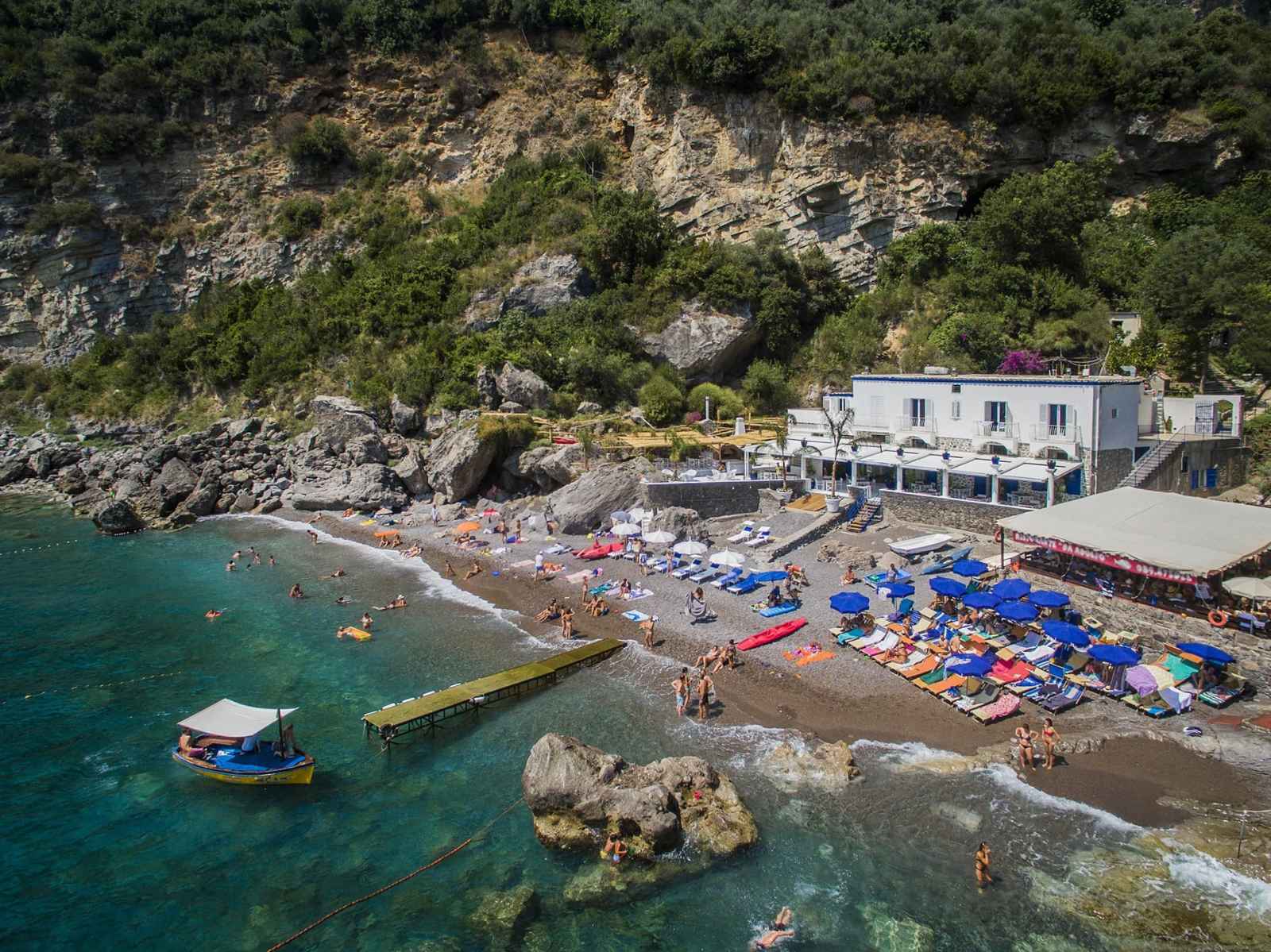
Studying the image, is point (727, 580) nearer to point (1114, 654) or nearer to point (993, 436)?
point (1114, 654)

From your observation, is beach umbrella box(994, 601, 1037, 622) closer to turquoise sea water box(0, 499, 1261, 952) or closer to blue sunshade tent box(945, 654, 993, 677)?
blue sunshade tent box(945, 654, 993, 677)

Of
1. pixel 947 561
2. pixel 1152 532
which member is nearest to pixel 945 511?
pixel 947 561

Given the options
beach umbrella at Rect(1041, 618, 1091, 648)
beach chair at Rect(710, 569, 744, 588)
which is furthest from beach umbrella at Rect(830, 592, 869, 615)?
beach umbrella at Rect(1041, 618, 1091, 648)

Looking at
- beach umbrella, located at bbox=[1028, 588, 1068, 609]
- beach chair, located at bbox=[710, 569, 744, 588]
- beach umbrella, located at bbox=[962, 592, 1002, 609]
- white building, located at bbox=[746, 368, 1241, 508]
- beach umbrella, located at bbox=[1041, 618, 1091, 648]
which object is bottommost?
beach chair, located at bbox=[710, 569, 744, 588]

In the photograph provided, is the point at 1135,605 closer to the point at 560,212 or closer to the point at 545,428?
the point at 545,428

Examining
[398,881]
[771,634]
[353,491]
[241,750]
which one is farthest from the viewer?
[353,491]
